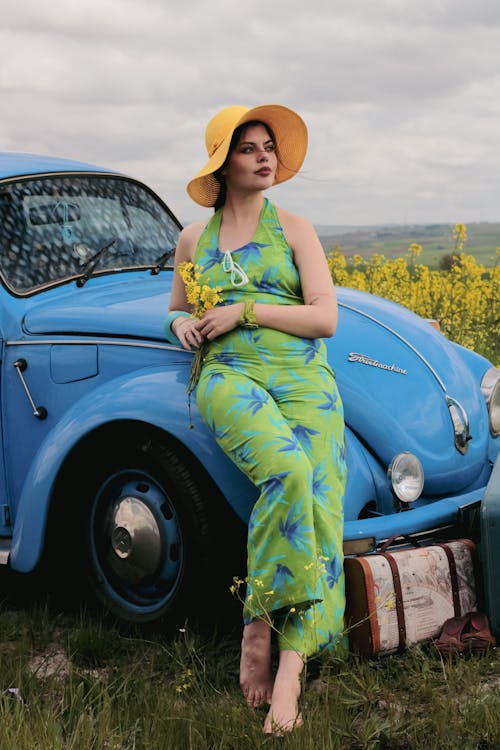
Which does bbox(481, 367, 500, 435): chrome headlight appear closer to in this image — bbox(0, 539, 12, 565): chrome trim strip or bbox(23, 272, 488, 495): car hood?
bbox(23, 272, 488, 495): car hood

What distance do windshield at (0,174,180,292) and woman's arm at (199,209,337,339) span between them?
3.98 ft

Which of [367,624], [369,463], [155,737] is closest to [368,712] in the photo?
[367,624]

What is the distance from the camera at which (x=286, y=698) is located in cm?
309

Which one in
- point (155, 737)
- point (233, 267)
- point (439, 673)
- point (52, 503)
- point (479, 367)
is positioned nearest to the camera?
point (155, 737)

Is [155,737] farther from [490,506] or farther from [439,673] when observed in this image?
[490,506]

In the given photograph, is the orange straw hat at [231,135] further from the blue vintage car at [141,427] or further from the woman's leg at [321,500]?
the woman's leg at [321,500]

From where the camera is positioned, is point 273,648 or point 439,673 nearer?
point 439,673

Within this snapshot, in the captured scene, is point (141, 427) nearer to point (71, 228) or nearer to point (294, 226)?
point (294, 226)

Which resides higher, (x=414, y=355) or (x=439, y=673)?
(x=414, y=355)

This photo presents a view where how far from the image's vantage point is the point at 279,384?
3.55 meters

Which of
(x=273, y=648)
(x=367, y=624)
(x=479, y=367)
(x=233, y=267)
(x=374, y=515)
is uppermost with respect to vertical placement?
(x=233, y=267)

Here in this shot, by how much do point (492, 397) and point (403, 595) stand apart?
1.35 metres

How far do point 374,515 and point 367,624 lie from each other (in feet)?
1.56

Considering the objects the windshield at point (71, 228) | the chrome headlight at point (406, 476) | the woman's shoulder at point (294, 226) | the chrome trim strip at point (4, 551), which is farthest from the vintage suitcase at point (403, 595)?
the windshield at point (71, 228)
